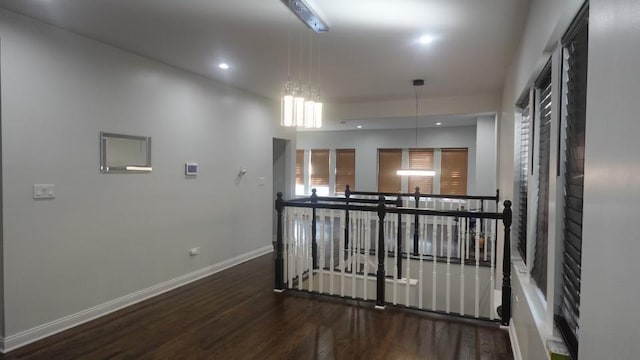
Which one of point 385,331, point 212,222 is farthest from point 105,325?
point 385,331

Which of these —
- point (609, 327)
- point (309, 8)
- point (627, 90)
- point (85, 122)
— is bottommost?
point (609, 327)

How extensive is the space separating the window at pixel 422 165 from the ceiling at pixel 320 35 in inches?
203

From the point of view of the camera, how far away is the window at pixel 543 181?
2242 millimetres

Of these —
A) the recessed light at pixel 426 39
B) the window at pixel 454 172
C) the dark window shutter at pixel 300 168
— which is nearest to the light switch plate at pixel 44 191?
the recessed light at pixel 426 39

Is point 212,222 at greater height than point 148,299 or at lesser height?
greater

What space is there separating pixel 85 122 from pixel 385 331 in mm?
3330

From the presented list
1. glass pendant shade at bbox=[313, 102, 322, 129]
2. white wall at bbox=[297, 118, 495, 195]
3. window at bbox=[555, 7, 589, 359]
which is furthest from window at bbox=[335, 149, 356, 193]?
window at bbox=[555, 7, 589, 359]

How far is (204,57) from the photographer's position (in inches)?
154

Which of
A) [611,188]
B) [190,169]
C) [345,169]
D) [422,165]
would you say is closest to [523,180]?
[611,188]

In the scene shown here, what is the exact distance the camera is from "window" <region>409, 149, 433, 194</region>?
981cm

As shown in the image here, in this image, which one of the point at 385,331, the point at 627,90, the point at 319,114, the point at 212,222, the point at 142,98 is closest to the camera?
the point at 627,90

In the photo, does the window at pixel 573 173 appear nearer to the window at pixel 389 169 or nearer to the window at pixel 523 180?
the window at pixel 523 180

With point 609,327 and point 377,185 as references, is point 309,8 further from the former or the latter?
point 377,185

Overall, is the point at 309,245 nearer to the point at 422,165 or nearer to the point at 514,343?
the point at 514,343
